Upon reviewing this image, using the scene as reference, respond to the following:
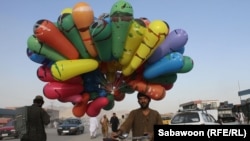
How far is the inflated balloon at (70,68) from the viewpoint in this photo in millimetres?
7971

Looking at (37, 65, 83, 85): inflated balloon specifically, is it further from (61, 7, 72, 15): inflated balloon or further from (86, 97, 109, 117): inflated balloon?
(61, 7, 72, 15): inflated balloon

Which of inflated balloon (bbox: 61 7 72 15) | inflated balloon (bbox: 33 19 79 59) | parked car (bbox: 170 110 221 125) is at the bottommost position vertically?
parked car (bbox: 170 110 221 125)

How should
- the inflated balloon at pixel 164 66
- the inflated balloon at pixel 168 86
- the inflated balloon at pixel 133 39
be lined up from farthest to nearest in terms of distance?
the inflated balloon at pixel 168 86 < the inflated balloon at pixel 164 66 < the inflated balloon at pixel 133 39

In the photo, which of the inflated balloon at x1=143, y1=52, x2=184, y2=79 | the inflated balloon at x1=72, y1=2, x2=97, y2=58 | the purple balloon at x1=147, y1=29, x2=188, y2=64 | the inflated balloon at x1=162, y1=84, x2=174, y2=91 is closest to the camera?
the inflated balloon at x1=72, y1=2, x2=97, y2=58

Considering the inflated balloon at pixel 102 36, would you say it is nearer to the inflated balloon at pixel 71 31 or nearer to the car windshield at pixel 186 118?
the inflated balloon at pixel 71 31

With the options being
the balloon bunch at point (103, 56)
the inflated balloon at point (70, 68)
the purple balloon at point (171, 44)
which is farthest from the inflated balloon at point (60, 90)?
the purple balloon at point (171, 44)

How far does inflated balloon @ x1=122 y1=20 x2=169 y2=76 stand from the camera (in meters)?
7.88

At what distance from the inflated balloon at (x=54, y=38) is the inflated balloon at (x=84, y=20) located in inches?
15.9

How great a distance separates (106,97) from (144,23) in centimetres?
208

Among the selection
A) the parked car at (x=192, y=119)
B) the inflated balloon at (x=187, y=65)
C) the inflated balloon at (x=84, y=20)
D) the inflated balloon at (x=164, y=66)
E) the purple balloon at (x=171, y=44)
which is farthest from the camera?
the parked car at (x=192, y=119)

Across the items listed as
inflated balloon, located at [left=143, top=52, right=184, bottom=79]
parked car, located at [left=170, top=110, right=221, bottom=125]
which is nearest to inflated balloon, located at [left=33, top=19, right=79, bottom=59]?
inflated balloon, located at [left=143, top=52, right=184, bottom=79]

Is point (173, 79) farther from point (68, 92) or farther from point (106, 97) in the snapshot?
point (68, 92)

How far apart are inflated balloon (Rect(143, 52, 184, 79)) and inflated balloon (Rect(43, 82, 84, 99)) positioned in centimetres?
173

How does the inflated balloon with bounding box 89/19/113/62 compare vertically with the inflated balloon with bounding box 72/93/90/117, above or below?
above
